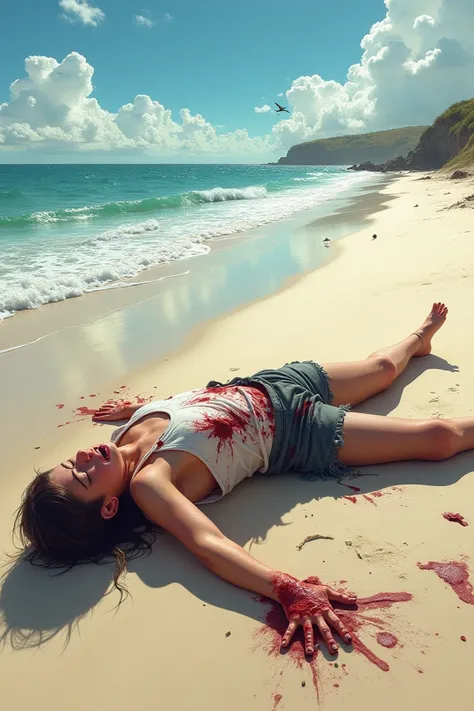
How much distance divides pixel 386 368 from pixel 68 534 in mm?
2444

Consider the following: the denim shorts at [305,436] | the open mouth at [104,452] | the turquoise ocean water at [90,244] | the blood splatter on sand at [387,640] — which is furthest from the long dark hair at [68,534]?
the turquoise ocean water at [90,244]

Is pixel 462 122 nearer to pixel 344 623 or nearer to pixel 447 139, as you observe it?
pixel 447 139

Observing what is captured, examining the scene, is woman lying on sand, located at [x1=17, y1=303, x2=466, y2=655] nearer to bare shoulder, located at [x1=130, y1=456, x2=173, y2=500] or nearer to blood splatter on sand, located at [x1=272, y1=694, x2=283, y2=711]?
bare shoulder, located at [x1=130, y1=456, x2=173, y2=500]

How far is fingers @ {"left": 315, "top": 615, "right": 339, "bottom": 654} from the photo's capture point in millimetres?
1852

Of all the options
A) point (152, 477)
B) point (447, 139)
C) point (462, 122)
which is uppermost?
point (462, 122)

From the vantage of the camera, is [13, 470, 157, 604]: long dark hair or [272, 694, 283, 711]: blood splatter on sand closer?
[272, 694, 283, 711]: blood splatter on sand

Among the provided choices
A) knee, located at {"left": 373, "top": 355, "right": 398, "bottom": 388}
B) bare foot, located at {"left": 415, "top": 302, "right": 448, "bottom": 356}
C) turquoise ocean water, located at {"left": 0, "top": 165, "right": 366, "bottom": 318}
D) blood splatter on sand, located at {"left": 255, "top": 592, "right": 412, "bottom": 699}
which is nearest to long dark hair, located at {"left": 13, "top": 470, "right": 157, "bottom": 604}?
blood splatter on sand, located at {"left": 255, "top": 592, "right": 412, "bottom": 699}

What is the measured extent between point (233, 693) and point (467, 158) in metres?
34.6

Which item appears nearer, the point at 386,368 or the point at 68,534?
the point at 68,534

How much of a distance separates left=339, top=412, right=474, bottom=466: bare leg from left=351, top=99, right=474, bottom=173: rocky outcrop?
3410 centimetres

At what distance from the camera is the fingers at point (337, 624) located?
1.88 metres

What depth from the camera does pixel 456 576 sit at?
2.12 metres

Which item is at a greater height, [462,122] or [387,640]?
[462,122]

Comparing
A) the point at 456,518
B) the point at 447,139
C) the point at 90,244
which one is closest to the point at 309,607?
the point at 456,518
